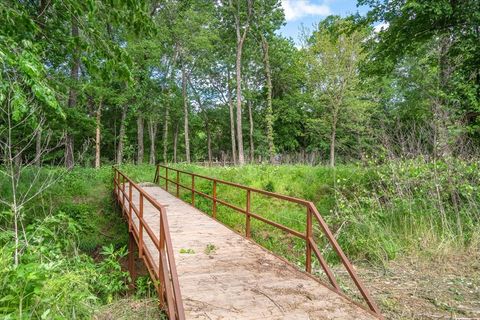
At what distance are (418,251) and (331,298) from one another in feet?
10.0

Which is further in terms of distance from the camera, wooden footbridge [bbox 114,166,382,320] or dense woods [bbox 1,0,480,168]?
dense woods [bbox 1,0,480,168]

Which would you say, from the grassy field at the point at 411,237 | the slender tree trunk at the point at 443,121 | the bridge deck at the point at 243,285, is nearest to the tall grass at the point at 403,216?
the grassy field at the point at 411,237

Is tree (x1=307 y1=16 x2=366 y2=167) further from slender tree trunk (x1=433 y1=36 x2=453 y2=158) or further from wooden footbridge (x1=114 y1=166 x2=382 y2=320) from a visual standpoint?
wooden footbridge (x1=114 y1=166 x2=382 y2=320)

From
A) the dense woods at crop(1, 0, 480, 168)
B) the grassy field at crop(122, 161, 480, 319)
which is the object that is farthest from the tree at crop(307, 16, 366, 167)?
the grassy field at crop(122, 161, 480, 319)

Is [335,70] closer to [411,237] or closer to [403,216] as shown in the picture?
[403,216]

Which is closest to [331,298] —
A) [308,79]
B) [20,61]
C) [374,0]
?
[20,61]

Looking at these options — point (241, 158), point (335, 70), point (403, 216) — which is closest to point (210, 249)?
point (403, 216)

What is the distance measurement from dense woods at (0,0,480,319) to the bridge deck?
0.85m

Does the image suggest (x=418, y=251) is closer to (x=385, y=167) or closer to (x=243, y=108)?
(x=385, y=167)

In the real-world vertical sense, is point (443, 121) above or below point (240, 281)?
above

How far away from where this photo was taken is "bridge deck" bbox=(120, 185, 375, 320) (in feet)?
11.1

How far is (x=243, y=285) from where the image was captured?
13.4 ft

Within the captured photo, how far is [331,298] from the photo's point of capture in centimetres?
371

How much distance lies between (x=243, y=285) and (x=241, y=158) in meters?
17.3
